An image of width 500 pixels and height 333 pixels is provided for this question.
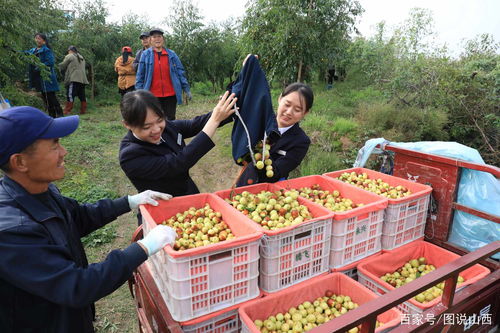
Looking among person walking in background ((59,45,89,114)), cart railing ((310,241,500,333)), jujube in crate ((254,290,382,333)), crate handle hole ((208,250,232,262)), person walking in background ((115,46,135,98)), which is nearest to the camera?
cart railing ((310,241,500,333))

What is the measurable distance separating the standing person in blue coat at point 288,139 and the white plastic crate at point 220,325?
46.0 inches

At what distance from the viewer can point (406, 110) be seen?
7.52 m

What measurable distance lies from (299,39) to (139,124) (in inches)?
264

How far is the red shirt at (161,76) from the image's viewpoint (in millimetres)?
6469

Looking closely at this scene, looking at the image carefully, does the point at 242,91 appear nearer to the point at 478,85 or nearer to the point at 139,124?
the point at 139,124

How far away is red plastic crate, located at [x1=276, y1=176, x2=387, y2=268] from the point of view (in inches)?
88.0

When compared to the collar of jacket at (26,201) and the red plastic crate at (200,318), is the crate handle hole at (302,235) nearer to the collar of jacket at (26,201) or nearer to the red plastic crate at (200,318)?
the red plastic crate at (200,318)

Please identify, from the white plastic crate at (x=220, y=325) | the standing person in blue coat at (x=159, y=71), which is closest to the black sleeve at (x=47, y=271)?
the white plastic crate at (x=220, y=325)

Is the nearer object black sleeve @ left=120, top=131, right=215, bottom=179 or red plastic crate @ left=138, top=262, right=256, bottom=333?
red plastic crate @ left=138, top=262, right=256, bottom=333

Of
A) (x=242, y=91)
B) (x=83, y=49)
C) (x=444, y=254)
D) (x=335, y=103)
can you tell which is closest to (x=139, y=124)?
(x=242, y=91)

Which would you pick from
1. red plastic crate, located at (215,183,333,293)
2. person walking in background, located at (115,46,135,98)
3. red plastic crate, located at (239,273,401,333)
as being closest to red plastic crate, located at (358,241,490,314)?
red plastic crate, located at (239,273,401,333)

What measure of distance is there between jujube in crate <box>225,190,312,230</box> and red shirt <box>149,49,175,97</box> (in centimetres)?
471

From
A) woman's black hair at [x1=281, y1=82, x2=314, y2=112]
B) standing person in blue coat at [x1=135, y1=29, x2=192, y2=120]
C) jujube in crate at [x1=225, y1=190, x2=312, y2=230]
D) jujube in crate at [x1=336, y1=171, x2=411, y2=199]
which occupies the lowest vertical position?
jujube in crate at [x1=336, y1=171, x2=411, y2=199]

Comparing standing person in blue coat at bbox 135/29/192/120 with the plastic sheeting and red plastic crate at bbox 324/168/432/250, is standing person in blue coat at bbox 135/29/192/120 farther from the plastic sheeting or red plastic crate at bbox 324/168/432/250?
the plastic sheeting
